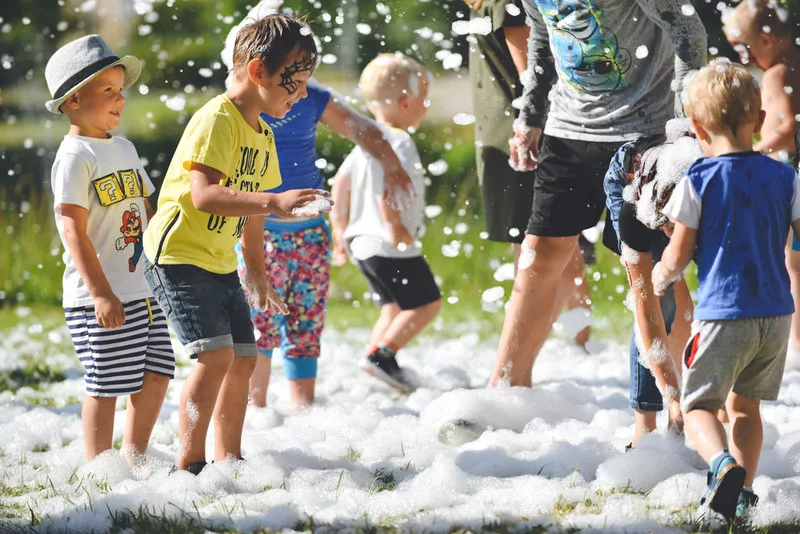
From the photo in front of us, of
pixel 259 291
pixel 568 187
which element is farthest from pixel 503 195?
pixel 259 291

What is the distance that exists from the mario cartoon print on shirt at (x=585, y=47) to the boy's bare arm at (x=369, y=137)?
2.59 ft

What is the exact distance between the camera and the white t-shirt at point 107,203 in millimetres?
2988

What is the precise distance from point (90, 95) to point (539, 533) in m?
1.81

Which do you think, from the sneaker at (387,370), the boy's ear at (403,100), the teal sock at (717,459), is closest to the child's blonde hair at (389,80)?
the boy's ear at (403,100)

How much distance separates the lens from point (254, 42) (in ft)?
9.78

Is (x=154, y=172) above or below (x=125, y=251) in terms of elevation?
below

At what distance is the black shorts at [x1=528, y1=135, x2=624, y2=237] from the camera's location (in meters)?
3.43

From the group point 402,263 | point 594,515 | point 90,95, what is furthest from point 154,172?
point 594,515

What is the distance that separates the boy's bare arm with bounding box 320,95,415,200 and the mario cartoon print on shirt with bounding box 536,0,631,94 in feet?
2.59

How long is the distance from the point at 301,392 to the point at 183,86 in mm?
9342

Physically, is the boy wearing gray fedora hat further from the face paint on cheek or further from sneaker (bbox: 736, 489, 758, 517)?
sneaker (bbox: 736, 489, 758, 517)

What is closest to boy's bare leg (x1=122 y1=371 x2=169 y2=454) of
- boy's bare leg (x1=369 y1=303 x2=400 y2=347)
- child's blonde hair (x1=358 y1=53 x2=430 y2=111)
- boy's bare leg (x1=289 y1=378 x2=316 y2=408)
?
boy's bare leg (x1=289 y1=378 x2=316 y2=408)

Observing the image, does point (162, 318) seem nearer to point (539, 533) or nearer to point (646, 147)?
point (539, 533)

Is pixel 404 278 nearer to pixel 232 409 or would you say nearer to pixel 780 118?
pixel 232 409
